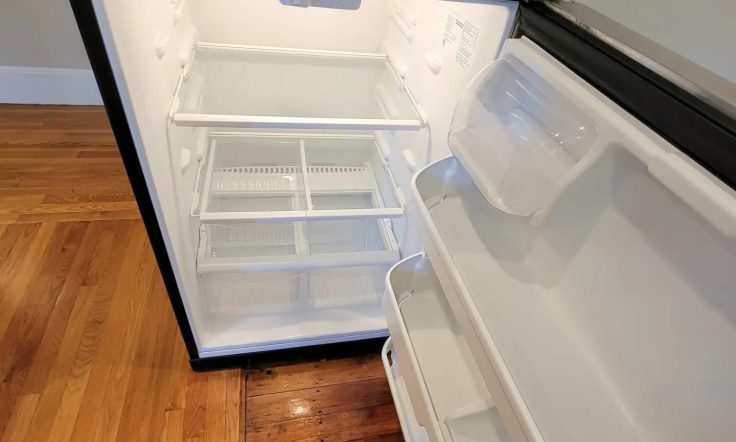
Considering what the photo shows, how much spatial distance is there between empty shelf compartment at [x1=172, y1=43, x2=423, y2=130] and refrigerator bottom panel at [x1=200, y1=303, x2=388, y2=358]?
2.20ft

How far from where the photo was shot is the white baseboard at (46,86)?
2.29 m

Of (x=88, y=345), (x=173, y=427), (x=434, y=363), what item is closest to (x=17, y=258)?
(x=88, y=345)

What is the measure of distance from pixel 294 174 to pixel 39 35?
1.81 meters

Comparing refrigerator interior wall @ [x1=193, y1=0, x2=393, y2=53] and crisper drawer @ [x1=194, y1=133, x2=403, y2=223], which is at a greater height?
refrigerator interior wall @ [x1=193, y1=0, x2=393, y2=53]

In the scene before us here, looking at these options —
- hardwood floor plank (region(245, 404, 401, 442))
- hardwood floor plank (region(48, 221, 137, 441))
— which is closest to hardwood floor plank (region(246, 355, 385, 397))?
hardwood floor plank (region(245, 404, 401, 442))

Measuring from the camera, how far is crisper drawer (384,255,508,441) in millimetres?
777

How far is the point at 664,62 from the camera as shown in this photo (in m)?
0.51

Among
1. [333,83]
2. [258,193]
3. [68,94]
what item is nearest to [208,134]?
[258,193]

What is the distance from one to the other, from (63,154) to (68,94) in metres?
0.58

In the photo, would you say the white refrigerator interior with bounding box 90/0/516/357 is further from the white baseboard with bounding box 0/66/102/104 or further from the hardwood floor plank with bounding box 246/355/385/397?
the white baseboard with bounding box 0/66/102/104

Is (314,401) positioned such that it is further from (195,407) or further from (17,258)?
(17,258)

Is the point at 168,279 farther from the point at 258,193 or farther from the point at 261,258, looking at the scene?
the point at 258,193

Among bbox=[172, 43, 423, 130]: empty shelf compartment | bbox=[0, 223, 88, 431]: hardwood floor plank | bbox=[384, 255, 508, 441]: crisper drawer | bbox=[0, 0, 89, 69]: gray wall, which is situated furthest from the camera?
bbox=[0, 0, 89, 69]: gray wall

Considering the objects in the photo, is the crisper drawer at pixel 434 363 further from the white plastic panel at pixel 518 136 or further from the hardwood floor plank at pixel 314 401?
the hardwood floor plank at pixel 314 401
